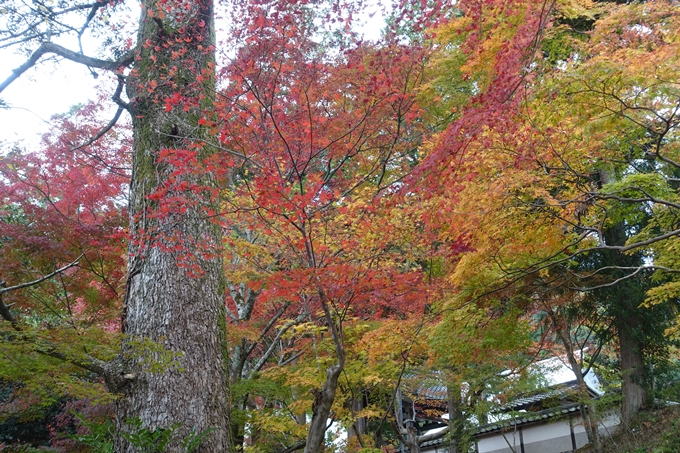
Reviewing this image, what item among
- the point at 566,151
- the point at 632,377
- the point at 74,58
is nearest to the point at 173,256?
the point at 74,58

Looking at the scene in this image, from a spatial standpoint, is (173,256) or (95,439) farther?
(173,256)

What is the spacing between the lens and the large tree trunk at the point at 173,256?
4375 mm

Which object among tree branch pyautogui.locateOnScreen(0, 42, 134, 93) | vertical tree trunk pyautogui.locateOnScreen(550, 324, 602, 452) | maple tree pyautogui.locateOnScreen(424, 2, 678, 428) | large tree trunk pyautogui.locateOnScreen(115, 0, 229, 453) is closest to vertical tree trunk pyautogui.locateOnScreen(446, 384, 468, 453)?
vertical tree trunk pyautogui.locateOnScreen(550, 324, 602, 452)

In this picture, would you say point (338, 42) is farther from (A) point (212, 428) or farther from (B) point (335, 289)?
(A) point (212, 428)

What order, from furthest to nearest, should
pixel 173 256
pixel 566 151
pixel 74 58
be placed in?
1. pixel 566 151
2. pixel 74 58
3. pixel 173 256

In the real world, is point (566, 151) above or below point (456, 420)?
above

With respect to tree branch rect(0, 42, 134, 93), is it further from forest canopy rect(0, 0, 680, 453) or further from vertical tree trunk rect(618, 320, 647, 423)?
vertical tree trunk rect(618, 320, 647, 423)

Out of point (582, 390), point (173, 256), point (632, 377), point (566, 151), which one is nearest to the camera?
point (173, 256)

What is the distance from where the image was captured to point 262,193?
441 cm

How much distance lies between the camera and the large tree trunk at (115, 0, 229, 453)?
14.4 ft

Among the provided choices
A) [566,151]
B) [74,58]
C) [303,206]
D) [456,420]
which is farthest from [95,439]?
[456,420]

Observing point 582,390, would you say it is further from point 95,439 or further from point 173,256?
point 95,439

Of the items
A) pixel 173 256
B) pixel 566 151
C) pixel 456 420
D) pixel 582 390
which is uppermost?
pixel 566 151

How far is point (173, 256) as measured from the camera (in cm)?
493
